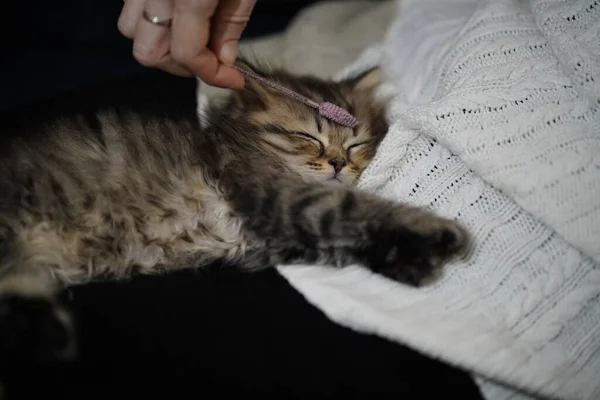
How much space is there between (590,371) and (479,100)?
65 cm

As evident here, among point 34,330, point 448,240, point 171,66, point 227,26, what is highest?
point 227,26

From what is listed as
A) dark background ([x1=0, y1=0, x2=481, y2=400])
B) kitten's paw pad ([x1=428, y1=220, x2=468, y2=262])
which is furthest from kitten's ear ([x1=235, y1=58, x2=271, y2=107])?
kitten's paw pad ([x1=428, y1=220, x2=468, y2=262])

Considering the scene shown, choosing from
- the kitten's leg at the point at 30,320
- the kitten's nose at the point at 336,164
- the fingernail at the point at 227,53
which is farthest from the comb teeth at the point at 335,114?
the kitten's leg at the point at 30,320

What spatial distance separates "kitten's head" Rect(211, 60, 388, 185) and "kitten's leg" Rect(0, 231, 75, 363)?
2.24 feet

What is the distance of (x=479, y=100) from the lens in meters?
1.28

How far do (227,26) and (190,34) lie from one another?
0.48ft

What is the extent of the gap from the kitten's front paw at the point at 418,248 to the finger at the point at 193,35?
559mm

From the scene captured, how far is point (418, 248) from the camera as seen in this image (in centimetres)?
117

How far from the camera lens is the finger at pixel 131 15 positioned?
119 centimetres

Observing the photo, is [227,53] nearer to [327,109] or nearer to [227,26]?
[227,26]

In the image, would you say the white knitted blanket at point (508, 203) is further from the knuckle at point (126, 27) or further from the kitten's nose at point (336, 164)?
the knuckle at point (126, 27)

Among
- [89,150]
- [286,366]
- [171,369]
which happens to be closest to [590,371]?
[286,366]

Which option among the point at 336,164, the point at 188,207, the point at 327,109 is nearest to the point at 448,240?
the point at 336,164

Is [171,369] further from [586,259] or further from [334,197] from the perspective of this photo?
[586,259]
